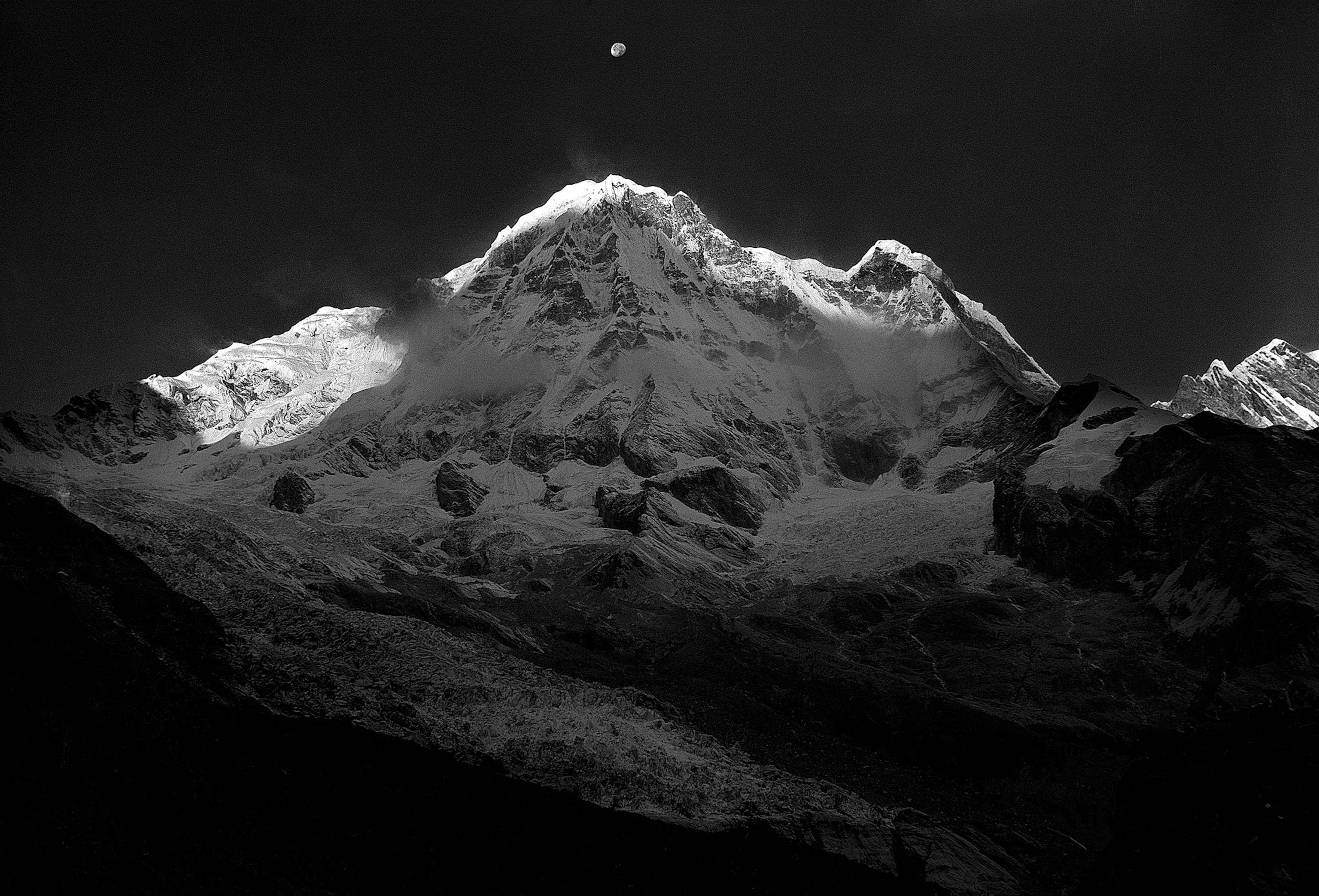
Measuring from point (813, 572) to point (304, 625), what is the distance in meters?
80.7

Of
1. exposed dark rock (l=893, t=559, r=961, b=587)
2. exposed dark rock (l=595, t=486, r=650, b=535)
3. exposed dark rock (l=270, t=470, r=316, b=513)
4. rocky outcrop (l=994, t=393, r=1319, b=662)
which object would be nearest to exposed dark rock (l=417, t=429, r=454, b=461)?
exposed dark rock (l=270, t=470, r=316, b=513)

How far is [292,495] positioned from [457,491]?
28.1 meters

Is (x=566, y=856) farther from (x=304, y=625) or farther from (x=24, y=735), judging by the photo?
(x=304, y=625)

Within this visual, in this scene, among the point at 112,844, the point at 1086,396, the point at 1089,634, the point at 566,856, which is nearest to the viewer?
the point at 112,844

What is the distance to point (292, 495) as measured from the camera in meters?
157

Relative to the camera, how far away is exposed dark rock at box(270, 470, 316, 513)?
153 metres

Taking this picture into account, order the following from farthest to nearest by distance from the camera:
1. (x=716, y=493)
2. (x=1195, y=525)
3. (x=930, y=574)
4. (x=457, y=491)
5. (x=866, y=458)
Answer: (x=866, y=458) < (x=457, y=491) < (x=716, y=493) < (x=930, y=574) < (x=1195, y=525)

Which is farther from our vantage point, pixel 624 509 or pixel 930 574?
pixel 624 509

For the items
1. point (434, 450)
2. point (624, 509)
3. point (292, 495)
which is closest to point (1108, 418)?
point (624, 509)

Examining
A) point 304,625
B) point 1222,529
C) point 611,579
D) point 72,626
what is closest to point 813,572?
point 611,579

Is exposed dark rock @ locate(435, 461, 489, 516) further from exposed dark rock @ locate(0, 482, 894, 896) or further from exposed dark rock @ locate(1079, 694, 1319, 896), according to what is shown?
exposed dark rock @ locate(1079, 694, 1319, 896)

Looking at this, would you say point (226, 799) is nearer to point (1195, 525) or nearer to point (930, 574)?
point (930, 574)

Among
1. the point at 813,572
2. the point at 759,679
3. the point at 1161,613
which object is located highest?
the point at 813,572

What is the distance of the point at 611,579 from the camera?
342 feet
